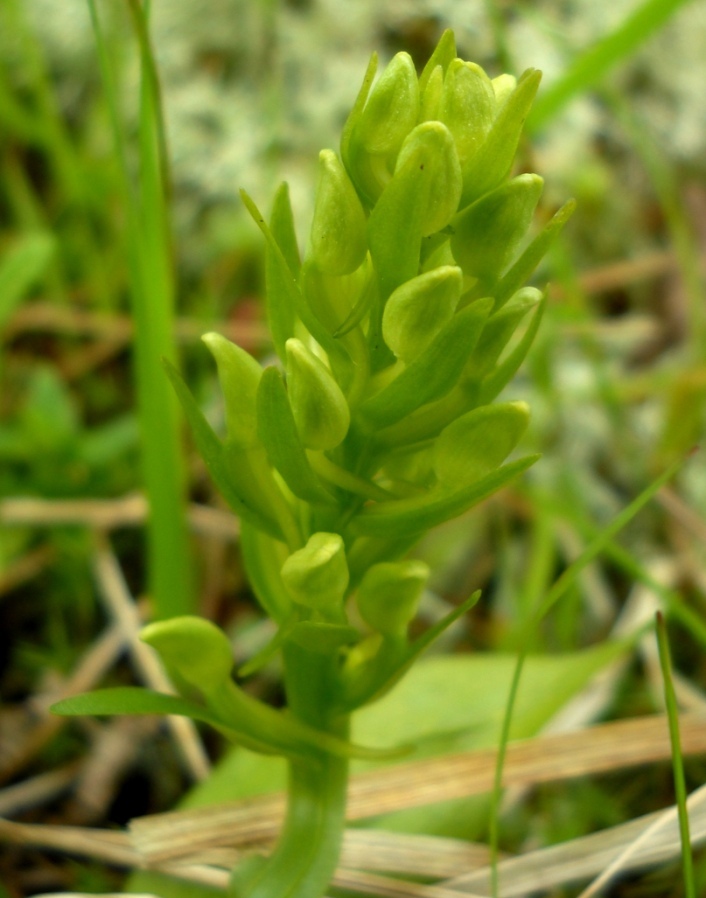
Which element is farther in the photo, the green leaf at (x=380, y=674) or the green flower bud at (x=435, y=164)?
the green leaf at (x=380, y=674)

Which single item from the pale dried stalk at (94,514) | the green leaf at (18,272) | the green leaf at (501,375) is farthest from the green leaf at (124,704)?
the green leaf at (18,272)

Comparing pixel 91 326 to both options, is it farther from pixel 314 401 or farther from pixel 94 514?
pixel 314 401

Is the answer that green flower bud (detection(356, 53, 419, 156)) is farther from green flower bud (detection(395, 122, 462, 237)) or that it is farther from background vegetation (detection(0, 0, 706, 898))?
background vegetation (detection(0, 0, 706, 898))

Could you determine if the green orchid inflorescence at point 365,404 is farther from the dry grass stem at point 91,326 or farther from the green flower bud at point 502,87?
the dry grass stem at point 91,326

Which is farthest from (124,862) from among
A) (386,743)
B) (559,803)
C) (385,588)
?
(559,803)

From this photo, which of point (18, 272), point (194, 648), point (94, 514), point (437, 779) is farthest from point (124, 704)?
point (18, 272)
